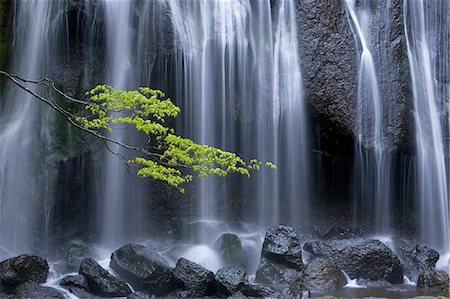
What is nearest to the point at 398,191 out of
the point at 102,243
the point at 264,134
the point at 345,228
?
the point at 345,228

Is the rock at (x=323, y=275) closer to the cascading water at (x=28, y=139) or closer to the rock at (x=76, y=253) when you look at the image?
the rock at (x=76, y=253)

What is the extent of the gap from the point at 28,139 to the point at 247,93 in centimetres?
498

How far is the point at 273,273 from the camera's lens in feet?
33.7

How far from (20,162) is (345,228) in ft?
25.6

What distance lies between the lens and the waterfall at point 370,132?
12781mm

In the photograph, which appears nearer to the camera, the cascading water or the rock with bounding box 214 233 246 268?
the rock with bounding box 214 233 246 268

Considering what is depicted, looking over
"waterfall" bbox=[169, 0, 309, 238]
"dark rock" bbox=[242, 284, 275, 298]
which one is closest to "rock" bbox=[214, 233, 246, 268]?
"waterfall" bbox=[169, 0, 309, 238]

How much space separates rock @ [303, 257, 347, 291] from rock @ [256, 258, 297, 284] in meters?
0.41

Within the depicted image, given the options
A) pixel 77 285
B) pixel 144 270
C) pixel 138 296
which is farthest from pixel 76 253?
pixel 138 296

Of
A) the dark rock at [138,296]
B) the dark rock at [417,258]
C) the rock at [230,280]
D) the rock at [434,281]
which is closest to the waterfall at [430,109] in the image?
the dark rock at [417,258]

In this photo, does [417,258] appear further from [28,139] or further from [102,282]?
[28,139]

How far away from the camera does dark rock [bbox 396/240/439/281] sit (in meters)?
11.3

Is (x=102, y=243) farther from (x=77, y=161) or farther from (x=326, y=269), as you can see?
(x=326, y=269)

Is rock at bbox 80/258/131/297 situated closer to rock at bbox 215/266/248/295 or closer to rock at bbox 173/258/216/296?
rock at bbox 173/258/216/296
